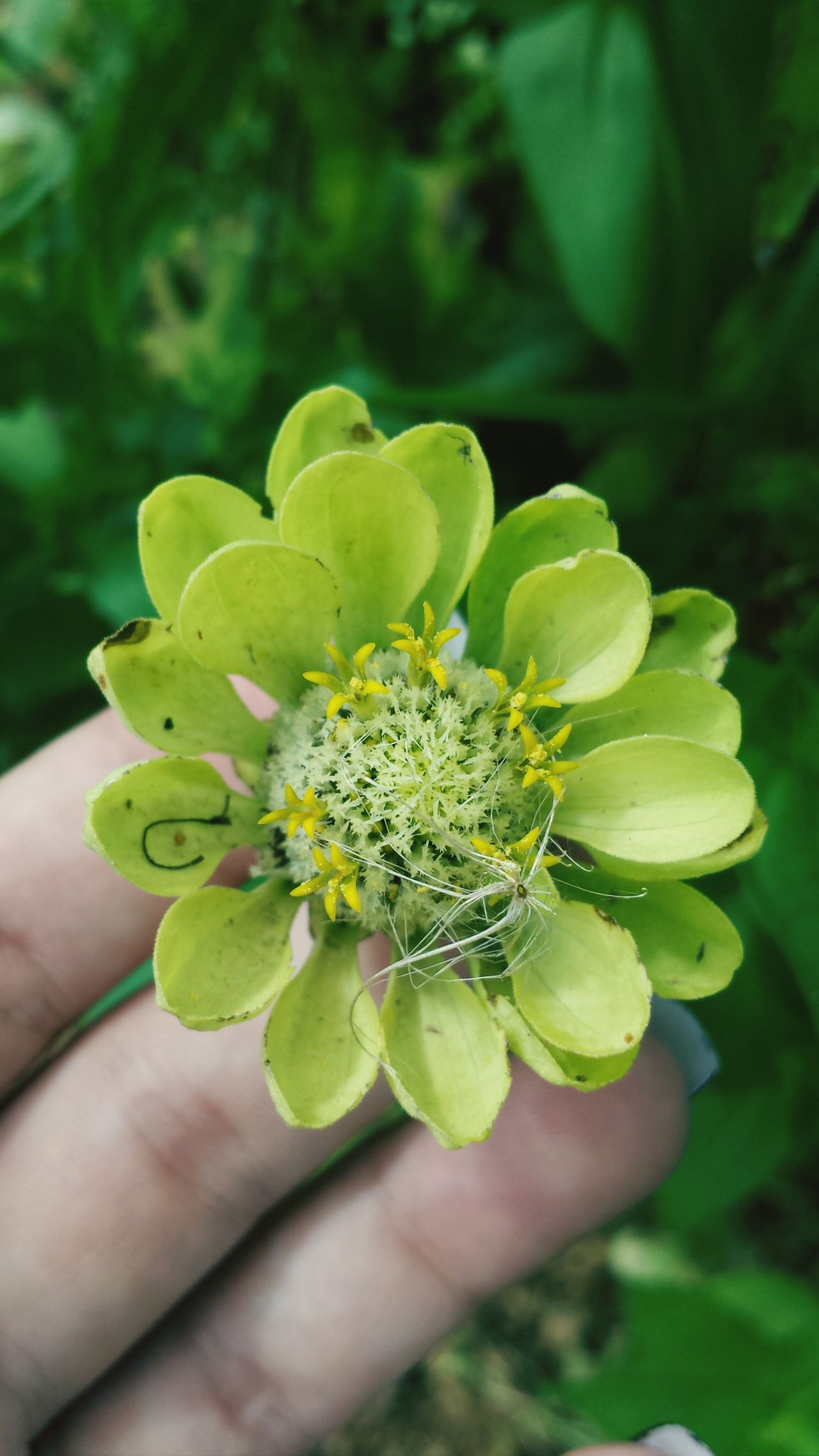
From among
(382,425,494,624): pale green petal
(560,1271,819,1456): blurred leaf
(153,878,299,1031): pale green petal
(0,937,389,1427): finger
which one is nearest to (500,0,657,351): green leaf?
(382,425,494,624): pale green petal

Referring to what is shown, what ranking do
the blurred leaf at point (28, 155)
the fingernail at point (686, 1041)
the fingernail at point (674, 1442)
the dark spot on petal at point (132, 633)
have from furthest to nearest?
the blurred leaf at point (28, 155)
the fingernail at point (686, 1041)
the fingernail at point (674, 1442)
the dark spot on petal at point (132, 633)

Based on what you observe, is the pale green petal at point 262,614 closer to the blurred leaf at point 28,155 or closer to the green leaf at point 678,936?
the green leaf at point 678,936

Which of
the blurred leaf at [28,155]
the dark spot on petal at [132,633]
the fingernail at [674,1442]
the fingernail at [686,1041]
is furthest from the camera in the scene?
the blurred leaf at [28,155]

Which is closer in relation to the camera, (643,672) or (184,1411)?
(643,672)

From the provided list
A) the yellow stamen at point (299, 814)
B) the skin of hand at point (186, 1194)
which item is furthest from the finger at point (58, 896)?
the yellow stamen at point (299, 814)

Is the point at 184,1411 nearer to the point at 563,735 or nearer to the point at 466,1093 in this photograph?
the point at 466,1093

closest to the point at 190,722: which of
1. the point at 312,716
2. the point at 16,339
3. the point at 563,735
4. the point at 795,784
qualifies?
the point at 312,716

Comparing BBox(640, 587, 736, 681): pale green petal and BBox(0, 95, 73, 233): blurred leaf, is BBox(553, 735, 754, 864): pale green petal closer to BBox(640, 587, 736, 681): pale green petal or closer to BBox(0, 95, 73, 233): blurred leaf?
BBox(640, 587, 736, 681): pale green petal
